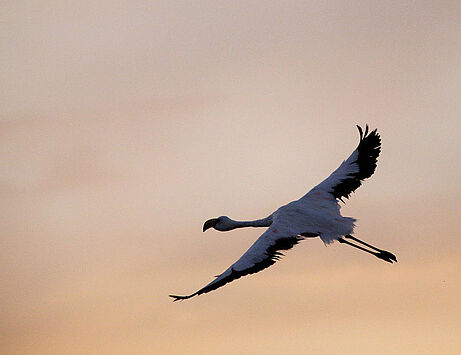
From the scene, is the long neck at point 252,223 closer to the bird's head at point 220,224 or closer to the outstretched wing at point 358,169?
the bird's head at point 220,224

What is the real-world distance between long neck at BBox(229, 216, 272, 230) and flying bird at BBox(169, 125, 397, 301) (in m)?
0.05

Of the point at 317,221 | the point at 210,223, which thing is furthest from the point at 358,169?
the point at 210,223

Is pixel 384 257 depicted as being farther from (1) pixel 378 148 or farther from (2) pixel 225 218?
(2) pixel 225 218

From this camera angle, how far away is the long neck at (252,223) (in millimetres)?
35312

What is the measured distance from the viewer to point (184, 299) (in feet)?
104

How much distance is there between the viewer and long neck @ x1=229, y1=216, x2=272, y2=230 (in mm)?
35312

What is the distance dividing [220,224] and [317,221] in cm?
569

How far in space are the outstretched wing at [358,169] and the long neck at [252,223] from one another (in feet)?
6.53

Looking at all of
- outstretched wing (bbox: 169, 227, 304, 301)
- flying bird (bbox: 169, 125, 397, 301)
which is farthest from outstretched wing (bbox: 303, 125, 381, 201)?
outstretched wing (bbox: 169, 227, 304, 301)

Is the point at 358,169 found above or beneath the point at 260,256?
above

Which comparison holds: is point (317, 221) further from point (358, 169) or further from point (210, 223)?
point (210, 223)

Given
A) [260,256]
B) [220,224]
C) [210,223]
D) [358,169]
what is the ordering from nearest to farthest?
1. [260,256]
2. [358,169]
3. [220,224]
4. [210,223]

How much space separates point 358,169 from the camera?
1379 inches

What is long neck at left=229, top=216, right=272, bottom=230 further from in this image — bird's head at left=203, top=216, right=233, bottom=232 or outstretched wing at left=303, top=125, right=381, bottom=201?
outstretched wing at left=303, top=125, right=381, bottom=201
